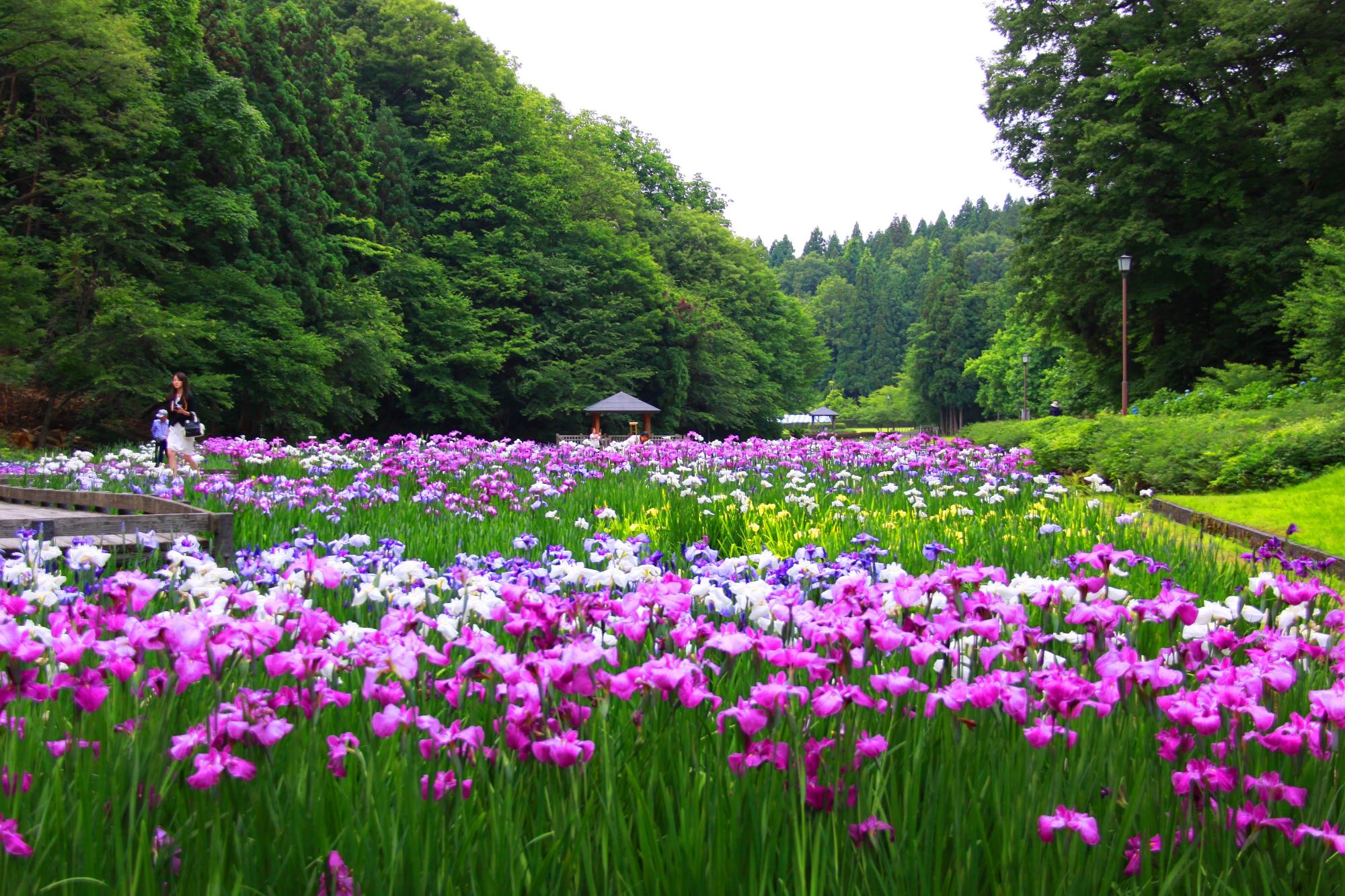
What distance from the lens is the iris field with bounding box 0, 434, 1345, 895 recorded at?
5.07ft

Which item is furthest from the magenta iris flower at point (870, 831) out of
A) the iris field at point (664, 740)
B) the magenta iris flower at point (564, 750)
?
the magenta iris flower at point (564, 750)

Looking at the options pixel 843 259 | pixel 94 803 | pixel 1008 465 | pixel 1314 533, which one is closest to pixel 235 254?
pixel 1008 465

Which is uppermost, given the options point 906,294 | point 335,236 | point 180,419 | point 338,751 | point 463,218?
point 906,294

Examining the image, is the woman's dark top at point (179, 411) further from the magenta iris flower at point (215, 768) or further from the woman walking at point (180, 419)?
the magenta iris flower at point (215, 768)

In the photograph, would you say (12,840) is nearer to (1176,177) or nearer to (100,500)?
(100,500)

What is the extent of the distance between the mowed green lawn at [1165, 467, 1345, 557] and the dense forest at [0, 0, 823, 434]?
1977 centimetres

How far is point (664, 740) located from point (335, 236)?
3138 centimetres

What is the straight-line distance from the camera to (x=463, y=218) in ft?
123

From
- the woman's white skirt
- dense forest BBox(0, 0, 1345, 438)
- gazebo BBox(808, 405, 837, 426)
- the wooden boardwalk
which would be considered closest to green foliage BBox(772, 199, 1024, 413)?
gazebo BBox(808, 405, 837, 426)

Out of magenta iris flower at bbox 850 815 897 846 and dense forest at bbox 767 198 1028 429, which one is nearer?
magenta iris flower at bbox 850 815 897 846

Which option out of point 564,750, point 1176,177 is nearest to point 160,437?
point 564,750

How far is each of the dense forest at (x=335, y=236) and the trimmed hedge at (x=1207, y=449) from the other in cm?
1847

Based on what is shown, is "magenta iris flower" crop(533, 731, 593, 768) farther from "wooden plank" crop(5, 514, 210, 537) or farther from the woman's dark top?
the woman's dark top

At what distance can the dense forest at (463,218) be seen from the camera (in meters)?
20.4
